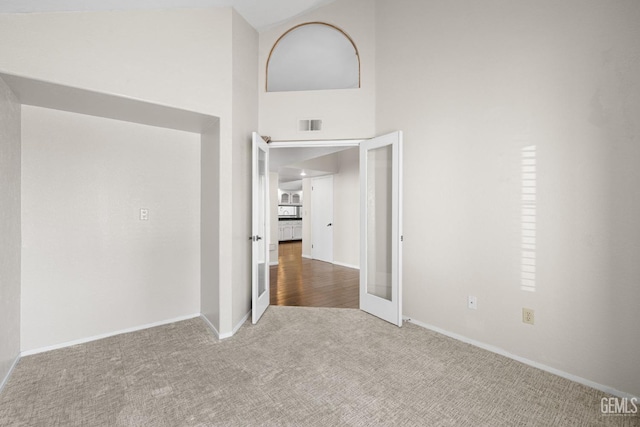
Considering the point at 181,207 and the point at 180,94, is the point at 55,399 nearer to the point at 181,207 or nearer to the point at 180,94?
the point at 181,207

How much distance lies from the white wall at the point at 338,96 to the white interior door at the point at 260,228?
49 cm

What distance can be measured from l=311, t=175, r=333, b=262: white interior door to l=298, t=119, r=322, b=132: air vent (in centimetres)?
319

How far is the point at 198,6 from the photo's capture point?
2527 millimetres

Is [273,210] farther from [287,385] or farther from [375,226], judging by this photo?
[287,385]

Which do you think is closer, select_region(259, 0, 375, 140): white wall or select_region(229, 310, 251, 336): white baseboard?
select_region(229, 310, 251, 336): white baseboard

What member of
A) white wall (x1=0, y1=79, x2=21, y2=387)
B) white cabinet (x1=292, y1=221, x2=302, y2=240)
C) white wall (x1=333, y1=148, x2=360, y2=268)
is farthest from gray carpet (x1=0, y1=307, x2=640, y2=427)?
white cabinet (x1=292, y1=221, x2=302, y2=240)

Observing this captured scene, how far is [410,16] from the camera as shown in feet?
9.66

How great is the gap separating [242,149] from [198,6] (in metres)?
1.32

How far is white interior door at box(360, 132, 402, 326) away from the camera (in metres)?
2.88

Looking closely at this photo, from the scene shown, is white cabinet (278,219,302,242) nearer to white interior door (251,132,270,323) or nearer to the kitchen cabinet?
the kitchen cabinet

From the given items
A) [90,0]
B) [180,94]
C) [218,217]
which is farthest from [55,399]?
[90,0]

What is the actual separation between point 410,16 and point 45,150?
374 cm

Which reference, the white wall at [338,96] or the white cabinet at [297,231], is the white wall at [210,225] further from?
the white cabinet at [297,231]

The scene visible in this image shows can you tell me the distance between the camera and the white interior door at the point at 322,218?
21.5 feet
